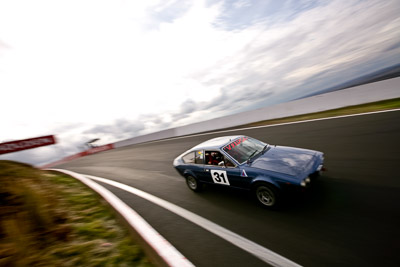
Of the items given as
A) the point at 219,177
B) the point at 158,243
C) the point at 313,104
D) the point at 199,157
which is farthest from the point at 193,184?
the point at 313,104

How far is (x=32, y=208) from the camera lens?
3023 mm

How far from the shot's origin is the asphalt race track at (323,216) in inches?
98.6

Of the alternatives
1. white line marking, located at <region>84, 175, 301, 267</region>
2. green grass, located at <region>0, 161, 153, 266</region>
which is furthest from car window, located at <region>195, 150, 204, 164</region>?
green grass, located at <region>0, 161, 153, 266</region>

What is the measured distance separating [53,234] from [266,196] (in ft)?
12.2

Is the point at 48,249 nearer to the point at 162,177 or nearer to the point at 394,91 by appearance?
the point at 162,177

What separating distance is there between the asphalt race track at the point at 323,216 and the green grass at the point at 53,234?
88cm

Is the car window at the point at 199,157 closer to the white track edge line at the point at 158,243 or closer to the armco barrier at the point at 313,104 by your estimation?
the white track edge line at the point at 158,243

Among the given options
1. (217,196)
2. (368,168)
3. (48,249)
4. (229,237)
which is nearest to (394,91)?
(368,168)

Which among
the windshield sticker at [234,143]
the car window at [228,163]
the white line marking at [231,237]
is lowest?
the white line marking at [231,237]

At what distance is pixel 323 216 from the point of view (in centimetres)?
313

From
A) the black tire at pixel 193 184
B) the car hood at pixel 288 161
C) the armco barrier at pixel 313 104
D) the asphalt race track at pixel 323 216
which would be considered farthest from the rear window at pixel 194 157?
the armco barrier at pixel 313 104

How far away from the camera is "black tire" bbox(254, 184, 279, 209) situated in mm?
3398

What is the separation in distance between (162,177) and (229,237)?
396 cm

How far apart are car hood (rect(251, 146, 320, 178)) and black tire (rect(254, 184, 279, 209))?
0.35 metres
